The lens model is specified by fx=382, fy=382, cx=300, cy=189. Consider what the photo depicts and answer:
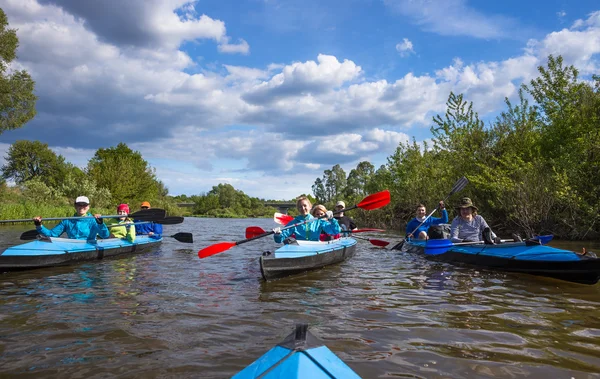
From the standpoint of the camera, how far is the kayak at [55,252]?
275 inches

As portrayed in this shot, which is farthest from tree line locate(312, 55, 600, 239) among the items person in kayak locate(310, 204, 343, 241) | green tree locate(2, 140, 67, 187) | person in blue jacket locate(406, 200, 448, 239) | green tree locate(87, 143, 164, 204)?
green tree locate(2, 140, 67, 187)

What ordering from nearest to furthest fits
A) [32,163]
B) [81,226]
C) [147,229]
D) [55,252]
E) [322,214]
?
[55,252]
[322,214]
[81,226]
[147,229]
[32,163]

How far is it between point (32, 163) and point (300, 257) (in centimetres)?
5772

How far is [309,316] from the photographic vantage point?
444 cm

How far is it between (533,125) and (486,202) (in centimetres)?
398

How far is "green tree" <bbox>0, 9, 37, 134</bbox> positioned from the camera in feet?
68.9

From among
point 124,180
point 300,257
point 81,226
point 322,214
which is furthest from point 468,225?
point 124,180

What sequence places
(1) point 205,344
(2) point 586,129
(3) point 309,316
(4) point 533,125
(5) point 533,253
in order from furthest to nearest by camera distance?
(4) point 533,125 → (2) point 586,129 → (5) point 533,253 → (3) point 309,316 → (1) point 205,344

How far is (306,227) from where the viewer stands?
812 cm

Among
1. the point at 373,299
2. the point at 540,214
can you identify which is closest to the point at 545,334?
the point at 373,299

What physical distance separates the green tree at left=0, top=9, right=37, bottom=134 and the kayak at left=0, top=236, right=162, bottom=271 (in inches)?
697

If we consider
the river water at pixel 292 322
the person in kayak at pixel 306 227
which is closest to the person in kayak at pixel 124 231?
the river water at pixel 292 322

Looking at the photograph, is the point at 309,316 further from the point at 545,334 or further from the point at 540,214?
the point at 540,214

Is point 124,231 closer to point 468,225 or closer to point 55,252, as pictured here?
point 55,252
